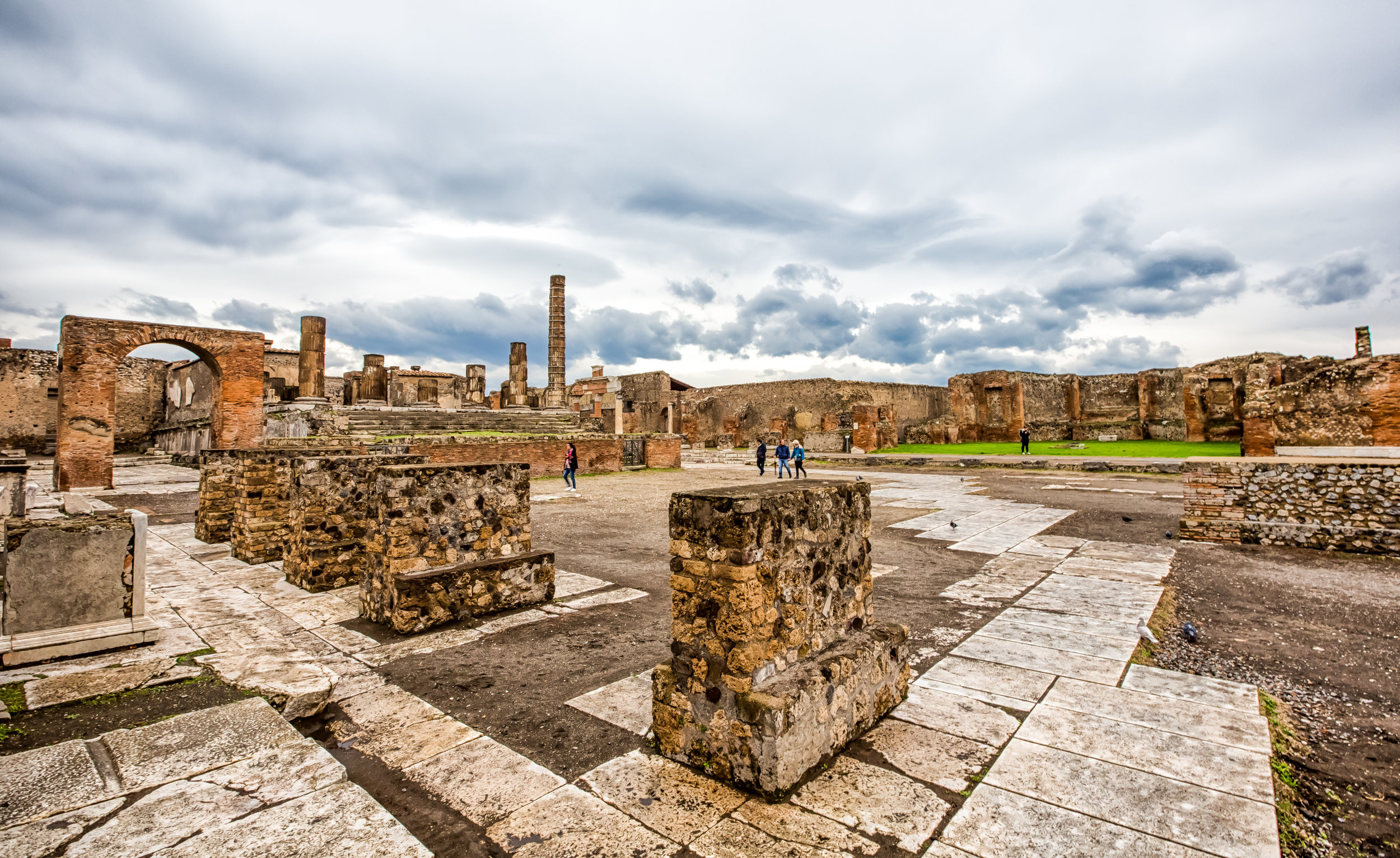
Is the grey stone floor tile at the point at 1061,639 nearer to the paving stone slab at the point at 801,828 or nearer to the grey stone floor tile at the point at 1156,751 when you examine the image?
the grey stone floor tile at the point at 1156,751

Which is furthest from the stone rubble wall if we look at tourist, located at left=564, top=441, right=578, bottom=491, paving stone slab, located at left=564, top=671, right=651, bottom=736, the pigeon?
tourist, located at left=564, top=441, right=578, bottom=491

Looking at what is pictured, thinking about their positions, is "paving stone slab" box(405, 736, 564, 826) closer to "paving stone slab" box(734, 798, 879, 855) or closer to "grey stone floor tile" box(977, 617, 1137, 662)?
"paving stone slab" box(734, 798, 879, 855)

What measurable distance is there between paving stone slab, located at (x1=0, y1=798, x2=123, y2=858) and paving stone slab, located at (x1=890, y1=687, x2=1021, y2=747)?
3.19 m

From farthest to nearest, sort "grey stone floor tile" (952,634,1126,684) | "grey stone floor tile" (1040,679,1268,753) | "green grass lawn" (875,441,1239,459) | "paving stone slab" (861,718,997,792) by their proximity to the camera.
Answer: "green grass lawn" (875,441,1239,459) → "grey stone floor tile" (952,634,1126,684) → "grey stone floor tile" (1040,679,1268,753) → "paving stone slab" (861,718,997,792)

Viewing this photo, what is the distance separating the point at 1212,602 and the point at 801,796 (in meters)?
4.57

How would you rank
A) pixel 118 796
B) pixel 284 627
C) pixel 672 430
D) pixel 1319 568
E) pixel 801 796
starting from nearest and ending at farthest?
pixel 118 796, pixel 801 796, pixel 284 627, pixel 1319 568, pixel 672 430

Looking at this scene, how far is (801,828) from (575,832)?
80cm

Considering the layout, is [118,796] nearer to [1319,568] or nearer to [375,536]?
[375,536]

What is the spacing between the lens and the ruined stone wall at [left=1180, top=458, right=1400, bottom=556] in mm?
6352

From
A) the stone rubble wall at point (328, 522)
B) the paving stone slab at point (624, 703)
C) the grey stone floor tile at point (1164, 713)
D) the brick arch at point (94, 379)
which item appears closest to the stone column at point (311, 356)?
the brick arch at point (94, 379)

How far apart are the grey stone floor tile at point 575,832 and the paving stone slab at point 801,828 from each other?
33 centimetres

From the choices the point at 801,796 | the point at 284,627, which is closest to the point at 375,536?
the point at 284,627

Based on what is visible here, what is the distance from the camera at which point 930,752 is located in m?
2.63

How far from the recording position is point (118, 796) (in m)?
2.13
